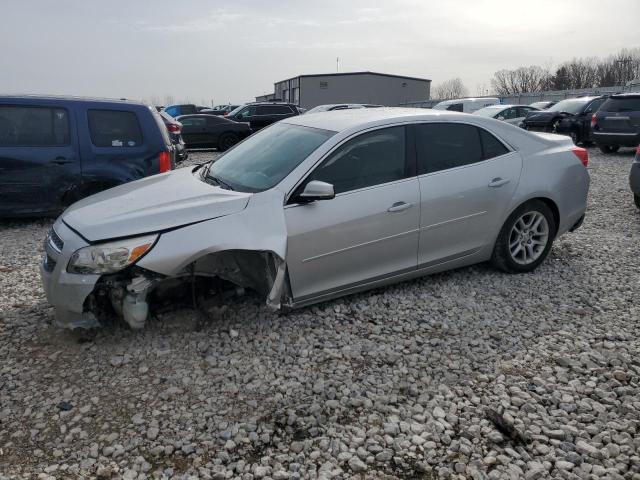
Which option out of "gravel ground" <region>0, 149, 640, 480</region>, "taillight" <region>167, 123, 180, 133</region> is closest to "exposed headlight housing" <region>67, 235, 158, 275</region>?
"gravel ground" <region>0, 149, 640, 480</region>

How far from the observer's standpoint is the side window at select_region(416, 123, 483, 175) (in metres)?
Answer: 4.43

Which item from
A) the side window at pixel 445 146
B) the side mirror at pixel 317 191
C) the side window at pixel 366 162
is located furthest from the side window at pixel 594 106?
the side mirror at pixel 317 191

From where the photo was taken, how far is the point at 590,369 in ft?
11.3

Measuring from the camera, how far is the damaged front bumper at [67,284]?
347 centimetres

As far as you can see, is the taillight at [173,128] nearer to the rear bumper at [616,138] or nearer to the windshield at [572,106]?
the rear bumper at [616,138]

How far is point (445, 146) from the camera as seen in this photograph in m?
4.56

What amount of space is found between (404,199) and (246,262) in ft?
4.51

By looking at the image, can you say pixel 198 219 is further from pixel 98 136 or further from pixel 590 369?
pixel 98 136

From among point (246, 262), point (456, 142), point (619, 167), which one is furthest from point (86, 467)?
point (619, 167)

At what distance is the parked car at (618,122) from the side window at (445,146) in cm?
1069

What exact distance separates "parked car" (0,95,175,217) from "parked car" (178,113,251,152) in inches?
422

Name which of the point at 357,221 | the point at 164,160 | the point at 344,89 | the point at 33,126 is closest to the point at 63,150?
the point at 33,126

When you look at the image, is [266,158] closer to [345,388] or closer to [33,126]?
[345,388]

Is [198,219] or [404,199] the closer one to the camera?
[198,219]
